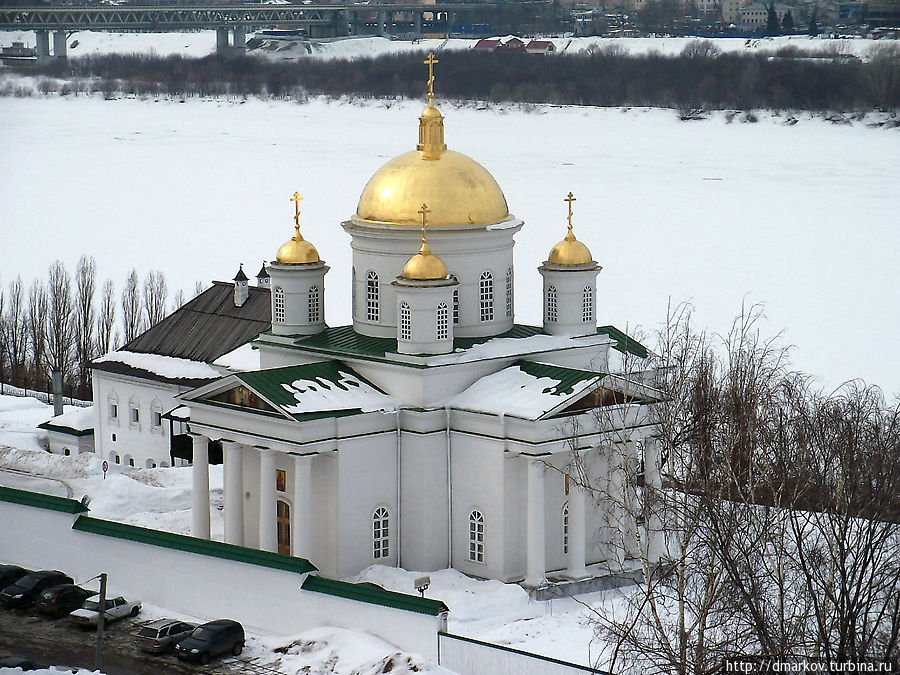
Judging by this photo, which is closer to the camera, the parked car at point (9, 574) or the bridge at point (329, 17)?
the parked car at point (9, 574)

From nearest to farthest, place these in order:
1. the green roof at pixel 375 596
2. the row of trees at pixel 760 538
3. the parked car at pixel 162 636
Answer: the row of trees at pixel 760 538 → the green roof at pixel 375 596 → the parked car at pixel 162 636

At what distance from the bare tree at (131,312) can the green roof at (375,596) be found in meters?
18.2

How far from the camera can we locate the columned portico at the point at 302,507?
20750mm

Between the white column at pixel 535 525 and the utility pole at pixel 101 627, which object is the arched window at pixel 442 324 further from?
the utility pole at pixel 101 627

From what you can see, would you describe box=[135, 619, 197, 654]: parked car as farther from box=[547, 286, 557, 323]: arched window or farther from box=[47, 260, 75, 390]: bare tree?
box=[47, 260, 75, 390]: bare tree

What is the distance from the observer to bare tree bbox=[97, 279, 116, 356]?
118ft

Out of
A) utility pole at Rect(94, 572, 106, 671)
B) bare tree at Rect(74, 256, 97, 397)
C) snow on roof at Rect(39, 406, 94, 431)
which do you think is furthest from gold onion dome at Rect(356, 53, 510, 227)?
bare tree at Rect(74, 256, 97, 397)

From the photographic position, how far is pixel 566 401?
20.7 meters

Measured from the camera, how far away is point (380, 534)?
21500 millimetres

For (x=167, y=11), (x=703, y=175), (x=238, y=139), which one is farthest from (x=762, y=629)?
(x=238, y=139)

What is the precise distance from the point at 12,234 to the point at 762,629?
109ft

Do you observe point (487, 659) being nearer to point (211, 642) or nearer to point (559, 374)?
point (211, 642)

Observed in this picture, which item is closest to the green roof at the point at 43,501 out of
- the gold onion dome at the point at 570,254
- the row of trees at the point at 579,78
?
the gold onion dome at the point at 570,254

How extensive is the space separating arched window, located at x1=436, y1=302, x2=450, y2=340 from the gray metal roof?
7770 mm
